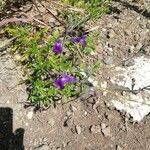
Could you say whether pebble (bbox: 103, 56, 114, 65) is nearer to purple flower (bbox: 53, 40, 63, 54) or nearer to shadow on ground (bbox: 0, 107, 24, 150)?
purple flower (bbox: 53, 40, 63, 54)

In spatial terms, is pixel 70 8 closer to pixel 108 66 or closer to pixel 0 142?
pixel 108 66

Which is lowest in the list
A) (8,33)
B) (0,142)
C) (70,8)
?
(0,142)

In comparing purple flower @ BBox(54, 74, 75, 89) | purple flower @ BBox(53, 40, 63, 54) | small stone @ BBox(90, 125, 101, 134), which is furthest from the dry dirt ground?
purple flower @ BBox(53, 40, 63, 54)

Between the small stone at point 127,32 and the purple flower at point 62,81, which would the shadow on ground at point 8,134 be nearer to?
the purple flower at point 62,81

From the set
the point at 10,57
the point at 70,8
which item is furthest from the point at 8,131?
the point at 70,8

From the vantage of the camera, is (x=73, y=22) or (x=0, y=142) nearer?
(x=0, y=142)

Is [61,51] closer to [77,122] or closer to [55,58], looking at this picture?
[55,58]

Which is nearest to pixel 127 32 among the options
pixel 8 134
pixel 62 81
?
pixel 62 81
